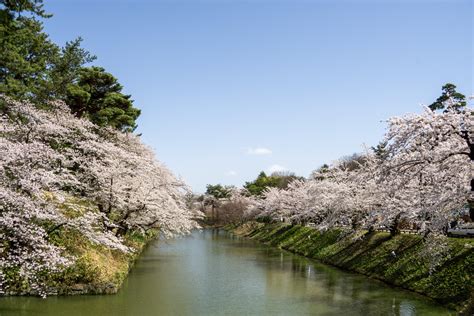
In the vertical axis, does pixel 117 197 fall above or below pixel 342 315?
above

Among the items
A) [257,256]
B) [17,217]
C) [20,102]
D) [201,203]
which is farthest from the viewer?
[201,203]

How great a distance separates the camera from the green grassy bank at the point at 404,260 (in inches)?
681

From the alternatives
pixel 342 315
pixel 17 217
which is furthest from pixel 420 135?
pixel 17 217

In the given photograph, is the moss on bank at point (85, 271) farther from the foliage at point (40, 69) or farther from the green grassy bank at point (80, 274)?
the foliage at point (40, 69)

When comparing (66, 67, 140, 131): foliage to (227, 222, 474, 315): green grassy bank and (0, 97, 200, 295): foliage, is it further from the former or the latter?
(227, 222, 474, 315): green grassy bank

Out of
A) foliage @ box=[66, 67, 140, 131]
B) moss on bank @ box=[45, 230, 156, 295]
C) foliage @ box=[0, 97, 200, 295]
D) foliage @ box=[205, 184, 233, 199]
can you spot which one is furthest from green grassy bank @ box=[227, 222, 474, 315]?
foliage @ box=[205, 184, 233, 199]

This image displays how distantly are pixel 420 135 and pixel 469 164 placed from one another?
193cm

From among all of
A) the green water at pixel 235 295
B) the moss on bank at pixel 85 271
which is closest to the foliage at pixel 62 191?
the moss on bank at pixel 85 271

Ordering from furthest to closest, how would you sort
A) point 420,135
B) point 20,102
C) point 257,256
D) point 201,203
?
point 201,203
point 257,256
point 20,102
point 420,135

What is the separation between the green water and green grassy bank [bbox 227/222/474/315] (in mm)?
778

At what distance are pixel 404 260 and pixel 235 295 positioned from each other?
31.6 feet

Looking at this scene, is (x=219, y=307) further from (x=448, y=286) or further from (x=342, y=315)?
(x=448, y=286)

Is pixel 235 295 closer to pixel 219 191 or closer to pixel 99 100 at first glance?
pixel 99 100

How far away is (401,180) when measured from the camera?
1316cm
